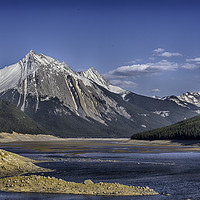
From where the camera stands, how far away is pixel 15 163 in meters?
85.6

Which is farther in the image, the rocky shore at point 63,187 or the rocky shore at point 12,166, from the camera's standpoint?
the rocky shore at point 12,166

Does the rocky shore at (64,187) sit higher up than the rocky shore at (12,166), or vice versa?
the rocky shore at (12,166)

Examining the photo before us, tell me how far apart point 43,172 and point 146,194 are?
100 feet

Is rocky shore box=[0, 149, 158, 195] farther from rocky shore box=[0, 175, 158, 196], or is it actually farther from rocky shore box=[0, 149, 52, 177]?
rocky shore box=[0, 149, 52, 177]

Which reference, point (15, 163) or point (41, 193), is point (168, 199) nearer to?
point (41, 193)

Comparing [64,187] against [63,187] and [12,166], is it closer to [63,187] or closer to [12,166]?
[63,187]

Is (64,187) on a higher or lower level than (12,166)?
lower

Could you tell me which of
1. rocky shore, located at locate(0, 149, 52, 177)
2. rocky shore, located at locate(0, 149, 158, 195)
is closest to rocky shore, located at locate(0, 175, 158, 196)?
rocky shore, located at locate(0, 149, 158, 195)

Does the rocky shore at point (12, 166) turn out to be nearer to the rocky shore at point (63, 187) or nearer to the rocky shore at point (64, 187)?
the rocky shore at point (63, 187)

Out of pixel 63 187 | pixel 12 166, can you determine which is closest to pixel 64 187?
pixel 63 187

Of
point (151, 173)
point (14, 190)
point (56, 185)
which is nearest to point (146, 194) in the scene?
point (56, 185)

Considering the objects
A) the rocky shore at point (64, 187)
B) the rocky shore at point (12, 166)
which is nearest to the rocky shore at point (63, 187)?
the rocky shore at point (64, 187)

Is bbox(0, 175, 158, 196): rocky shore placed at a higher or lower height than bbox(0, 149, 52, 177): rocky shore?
lower

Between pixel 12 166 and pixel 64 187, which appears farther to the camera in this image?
pixel 12 166
